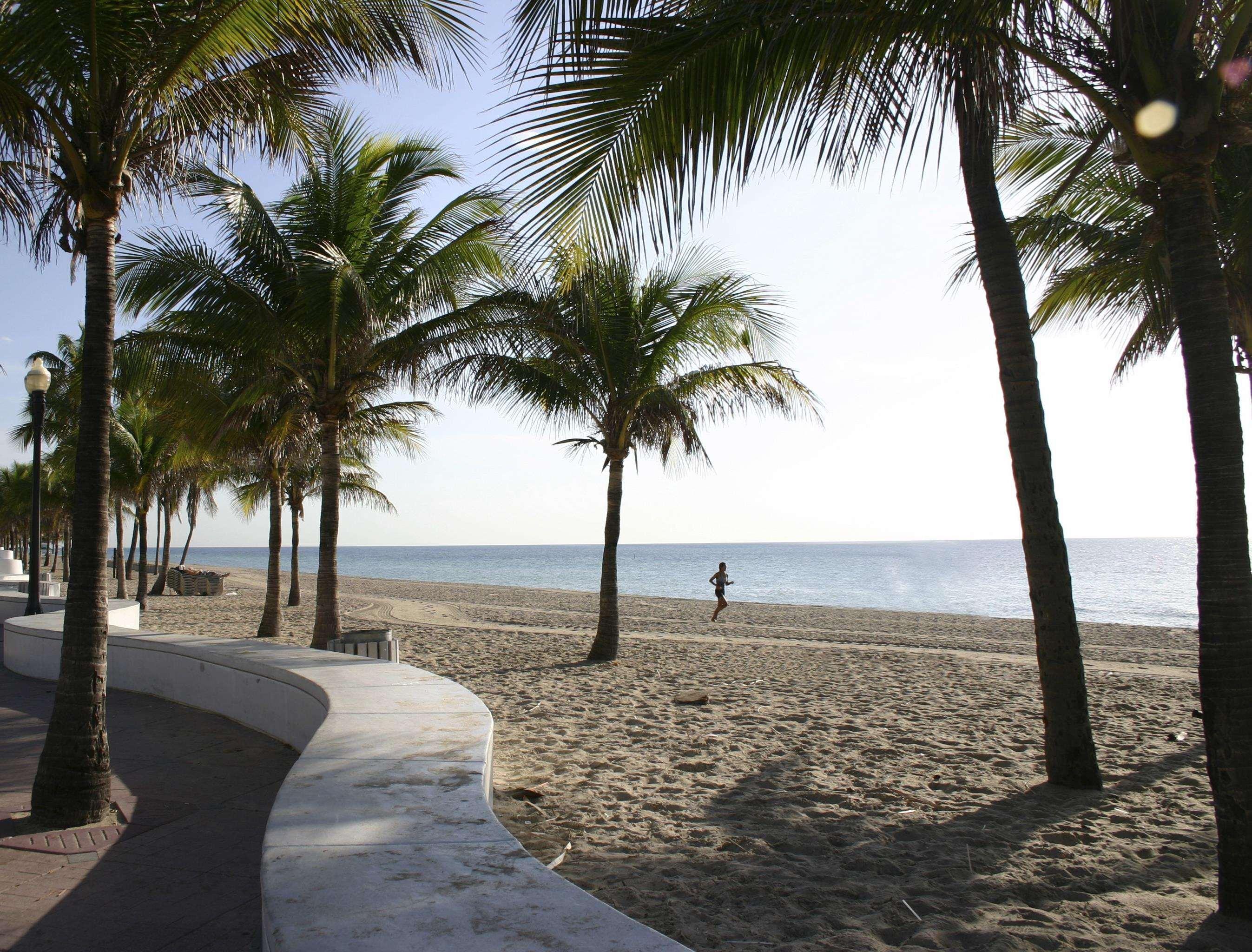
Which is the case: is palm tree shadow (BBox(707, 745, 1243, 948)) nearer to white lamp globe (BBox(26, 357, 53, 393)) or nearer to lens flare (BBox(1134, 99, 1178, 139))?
lens flare (BBox(1134, 99, 1178, 139))

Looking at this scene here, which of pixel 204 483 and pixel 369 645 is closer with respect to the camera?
pixel 369 645

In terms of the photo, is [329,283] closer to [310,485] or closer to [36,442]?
[36,442]

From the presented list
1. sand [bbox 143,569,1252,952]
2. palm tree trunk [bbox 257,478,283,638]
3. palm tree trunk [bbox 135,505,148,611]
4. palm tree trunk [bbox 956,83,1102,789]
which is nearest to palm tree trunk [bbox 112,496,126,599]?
palm tree trunk [bbox 135,505,148,611]

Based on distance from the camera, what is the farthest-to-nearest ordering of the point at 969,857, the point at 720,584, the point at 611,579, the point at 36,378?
the point at 720,584 → the point at 611,579 → the point at 36,378 → the point at 969,857

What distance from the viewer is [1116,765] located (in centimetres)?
610

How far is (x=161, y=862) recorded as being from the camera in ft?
12.4

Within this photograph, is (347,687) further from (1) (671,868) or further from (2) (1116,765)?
(2) (1116,765)

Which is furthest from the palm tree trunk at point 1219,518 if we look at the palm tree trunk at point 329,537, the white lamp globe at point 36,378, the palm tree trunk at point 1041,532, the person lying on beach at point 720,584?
the person lying on beach at point 720,584

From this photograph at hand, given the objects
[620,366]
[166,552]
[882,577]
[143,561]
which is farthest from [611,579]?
[882,577]

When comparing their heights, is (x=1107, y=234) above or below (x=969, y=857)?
above

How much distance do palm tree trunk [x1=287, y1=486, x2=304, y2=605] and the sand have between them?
35.7 feet

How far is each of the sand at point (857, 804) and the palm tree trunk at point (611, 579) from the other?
440mm

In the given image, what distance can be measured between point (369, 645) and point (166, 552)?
2251 cm

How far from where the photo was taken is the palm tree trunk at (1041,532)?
5348 mm
